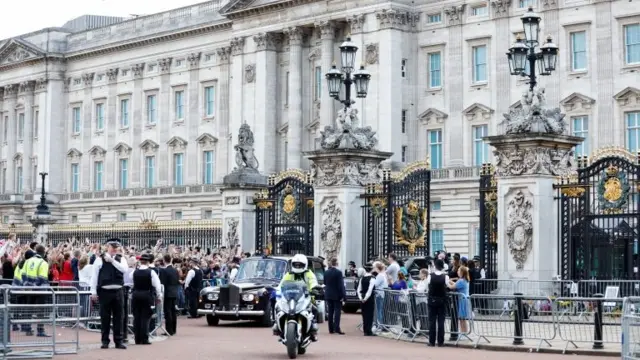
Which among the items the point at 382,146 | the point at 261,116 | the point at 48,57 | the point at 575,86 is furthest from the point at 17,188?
the point at 575,86

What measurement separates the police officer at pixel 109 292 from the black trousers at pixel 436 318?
5579mm

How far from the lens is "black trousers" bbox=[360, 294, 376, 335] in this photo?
89.2 feet

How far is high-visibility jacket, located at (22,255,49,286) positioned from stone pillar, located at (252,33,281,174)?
49460 mm

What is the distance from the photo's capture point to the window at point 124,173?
90500 mm

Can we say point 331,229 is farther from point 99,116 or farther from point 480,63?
point 99,116

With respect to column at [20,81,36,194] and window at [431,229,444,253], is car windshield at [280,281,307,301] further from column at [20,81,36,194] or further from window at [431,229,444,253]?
column at [20,81,36,194]

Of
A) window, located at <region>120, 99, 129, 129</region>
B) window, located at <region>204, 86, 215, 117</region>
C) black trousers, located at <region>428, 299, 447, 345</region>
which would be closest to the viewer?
black trousers, located at <region>428, 299, 447, 345</region>

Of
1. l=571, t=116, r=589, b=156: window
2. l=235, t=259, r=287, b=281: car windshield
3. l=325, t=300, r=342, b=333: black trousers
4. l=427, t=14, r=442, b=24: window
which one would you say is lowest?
l=325, t=300, r=342, b=333: black trousers

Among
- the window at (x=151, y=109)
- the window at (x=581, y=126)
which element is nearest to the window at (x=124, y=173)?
the window at (x=151, y=109)

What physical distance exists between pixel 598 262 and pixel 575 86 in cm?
3335

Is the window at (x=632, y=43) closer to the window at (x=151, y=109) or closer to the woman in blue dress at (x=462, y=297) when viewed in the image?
the woman in blue dress at (x=462, y=297)

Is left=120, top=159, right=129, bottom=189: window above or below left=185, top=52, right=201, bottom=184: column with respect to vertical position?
below

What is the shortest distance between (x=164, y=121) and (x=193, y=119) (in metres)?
3.15

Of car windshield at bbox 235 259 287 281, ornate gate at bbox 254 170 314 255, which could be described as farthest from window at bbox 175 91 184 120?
car windshield at bbox 235 259 287 281
